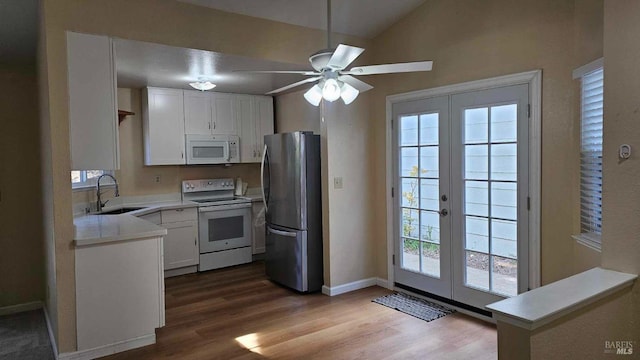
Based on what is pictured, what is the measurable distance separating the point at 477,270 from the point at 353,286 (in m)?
1.40

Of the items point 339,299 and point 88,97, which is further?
point 339,299

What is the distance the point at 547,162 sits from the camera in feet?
10.6

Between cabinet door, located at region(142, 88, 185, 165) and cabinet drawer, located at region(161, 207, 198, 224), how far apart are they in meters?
0.64

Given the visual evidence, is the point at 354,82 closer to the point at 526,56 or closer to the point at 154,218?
the point at 526,56

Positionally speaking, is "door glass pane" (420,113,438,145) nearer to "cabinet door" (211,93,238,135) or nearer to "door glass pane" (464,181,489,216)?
"door glass pane" (464,181,489,216)

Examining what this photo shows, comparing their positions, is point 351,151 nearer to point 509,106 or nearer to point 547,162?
point 509,106

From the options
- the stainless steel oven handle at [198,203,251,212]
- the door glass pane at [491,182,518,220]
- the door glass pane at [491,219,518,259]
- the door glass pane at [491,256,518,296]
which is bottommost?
the door glass pane at [491,256,518,296]

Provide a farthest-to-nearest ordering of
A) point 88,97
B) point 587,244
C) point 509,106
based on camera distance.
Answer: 1. point 509,106
2. point 88,97
3. point 587,244

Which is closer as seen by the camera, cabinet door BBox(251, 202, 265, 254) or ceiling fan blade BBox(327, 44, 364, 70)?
ceiling fan blade BBox(327, 44, 364, 70)

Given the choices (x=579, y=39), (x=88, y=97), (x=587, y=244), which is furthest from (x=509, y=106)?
(x=88, y=97)

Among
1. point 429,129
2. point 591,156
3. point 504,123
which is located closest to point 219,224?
point 429,129

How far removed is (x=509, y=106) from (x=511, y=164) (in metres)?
0.47

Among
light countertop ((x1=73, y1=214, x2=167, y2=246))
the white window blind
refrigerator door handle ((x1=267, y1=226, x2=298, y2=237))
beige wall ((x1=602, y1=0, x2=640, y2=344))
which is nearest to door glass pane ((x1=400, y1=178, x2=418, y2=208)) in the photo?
refrigerator door handle ((x1=267, y1=226, x2=298, y2=237))

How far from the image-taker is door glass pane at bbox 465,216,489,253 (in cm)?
369
